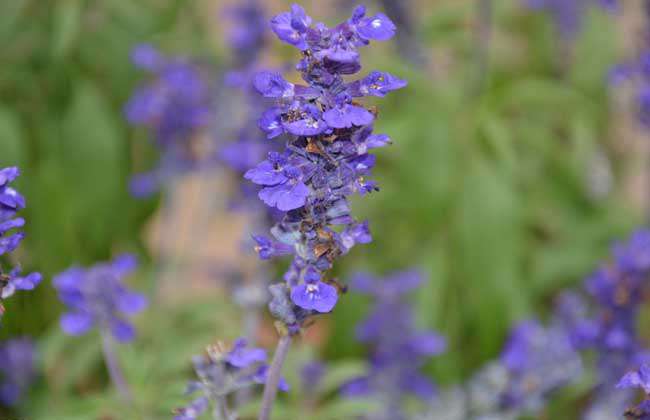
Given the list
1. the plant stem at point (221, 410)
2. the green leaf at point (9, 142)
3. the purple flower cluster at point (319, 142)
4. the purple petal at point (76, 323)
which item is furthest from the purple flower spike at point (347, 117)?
the green leaf at point (9, 142)

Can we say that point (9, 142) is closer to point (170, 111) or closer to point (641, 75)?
point (170, 111)

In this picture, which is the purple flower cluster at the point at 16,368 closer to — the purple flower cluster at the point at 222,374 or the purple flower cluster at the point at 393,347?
the purple flower cluster at the point at 393,347

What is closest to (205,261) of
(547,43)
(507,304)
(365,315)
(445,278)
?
(365,315)

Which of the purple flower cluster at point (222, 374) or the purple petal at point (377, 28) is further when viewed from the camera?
the purple flower cluster at point (222, 374)

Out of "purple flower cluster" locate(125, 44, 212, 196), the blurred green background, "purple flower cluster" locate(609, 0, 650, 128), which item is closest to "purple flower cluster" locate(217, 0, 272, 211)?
"purple flower cluster" locate(125, 44, 212, 196)

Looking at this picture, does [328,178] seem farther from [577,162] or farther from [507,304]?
[577,162]

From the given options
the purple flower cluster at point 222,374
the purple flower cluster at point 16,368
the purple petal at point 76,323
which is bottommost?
the purple flower cluster at point 222,374
